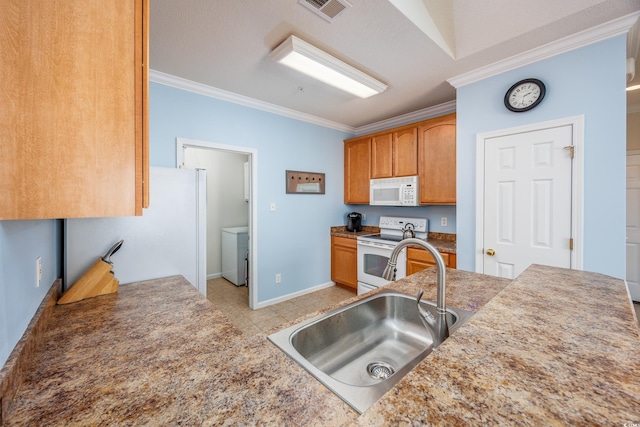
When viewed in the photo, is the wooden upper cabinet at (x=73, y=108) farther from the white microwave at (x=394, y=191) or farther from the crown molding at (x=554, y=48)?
the white microwave at (x=394, y=191)

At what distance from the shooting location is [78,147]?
632 mm

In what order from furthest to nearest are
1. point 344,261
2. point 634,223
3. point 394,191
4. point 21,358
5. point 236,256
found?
1. point 236,256
2. point 344,261
3. point 394,191
4. point 634,223
5. point 21,358

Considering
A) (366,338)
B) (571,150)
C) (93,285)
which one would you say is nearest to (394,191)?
(571,150)

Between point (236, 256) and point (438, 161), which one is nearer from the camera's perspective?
point (438, 161)

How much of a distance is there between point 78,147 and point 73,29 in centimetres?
29

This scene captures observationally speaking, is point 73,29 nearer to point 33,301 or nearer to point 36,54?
point 36,54

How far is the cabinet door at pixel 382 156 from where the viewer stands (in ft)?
11.0

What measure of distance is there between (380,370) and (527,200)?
1.98 metres

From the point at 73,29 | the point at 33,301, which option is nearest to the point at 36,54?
the point at 73,29

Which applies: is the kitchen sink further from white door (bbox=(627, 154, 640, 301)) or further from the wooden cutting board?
A: white door (bbox=(627, 154, 640, 301))

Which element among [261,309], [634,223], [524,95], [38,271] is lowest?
[261,309]

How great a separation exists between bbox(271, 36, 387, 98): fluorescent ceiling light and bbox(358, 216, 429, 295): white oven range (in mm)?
1714

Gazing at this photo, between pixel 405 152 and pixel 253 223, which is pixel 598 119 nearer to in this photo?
pixel 405 152

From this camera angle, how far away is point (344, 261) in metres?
3.69
